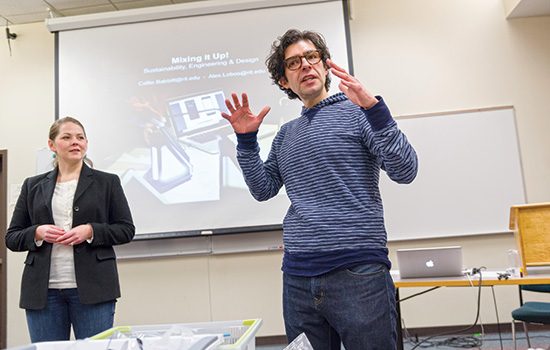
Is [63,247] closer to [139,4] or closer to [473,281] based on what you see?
[473,281]

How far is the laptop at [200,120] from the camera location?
3672 mm

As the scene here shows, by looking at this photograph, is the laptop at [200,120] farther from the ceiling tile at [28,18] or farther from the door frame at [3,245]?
the door frame at [3,245]

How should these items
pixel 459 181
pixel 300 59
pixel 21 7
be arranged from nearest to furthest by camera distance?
1. pixel 300 59
2. pixel 459 181
3. pixel 21 7

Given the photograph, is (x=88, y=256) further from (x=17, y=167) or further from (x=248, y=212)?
(x=17, y=167)

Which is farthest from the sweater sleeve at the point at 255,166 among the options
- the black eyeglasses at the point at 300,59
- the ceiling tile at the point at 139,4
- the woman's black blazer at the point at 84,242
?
the ceiling tile at the point at 139,4

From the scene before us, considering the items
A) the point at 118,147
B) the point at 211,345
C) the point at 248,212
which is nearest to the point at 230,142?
the point at 248,212

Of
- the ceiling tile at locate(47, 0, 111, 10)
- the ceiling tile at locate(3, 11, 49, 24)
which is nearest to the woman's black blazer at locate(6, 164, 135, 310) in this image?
the ceiling tile at locate(47, 0, 111, 10)

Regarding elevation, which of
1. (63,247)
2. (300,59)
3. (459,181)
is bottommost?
(63,247)

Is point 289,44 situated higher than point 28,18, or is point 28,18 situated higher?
point 28,18

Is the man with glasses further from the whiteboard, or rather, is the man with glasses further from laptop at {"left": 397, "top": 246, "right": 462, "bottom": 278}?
the whiteboard

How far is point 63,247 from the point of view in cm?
183

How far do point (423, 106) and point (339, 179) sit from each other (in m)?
2.87

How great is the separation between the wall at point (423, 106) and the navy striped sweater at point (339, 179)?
2.57 m

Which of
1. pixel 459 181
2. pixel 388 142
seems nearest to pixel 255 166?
pixel 388 142
